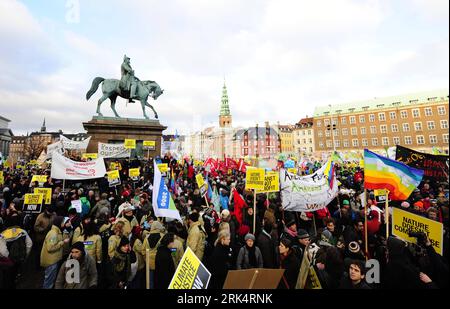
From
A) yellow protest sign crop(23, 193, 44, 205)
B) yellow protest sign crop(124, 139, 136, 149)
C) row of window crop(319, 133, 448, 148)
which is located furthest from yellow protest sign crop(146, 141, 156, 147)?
row of window crop(319, 133, 448, 148)

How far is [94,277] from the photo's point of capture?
4.36 meters

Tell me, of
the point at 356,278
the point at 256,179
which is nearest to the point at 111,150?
the point at 256,179

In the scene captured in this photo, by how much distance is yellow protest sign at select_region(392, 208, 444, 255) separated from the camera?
13.5ft

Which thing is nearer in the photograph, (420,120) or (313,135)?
(420,120)

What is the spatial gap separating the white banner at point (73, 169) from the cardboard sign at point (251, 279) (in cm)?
964

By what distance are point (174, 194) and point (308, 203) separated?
5788 millimetres

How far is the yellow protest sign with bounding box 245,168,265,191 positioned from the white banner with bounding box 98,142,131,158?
12149mm

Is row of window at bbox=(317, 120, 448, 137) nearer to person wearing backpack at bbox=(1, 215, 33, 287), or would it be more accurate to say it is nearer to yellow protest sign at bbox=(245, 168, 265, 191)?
yellow protest sign at bbox=(245, 168, 265, 191)

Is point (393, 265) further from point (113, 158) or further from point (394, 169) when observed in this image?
point (113, 158)

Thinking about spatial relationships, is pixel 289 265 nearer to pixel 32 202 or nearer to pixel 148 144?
pixel 32 202

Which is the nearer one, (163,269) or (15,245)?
(163,269)

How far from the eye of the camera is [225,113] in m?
138

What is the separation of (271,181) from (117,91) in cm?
1729
